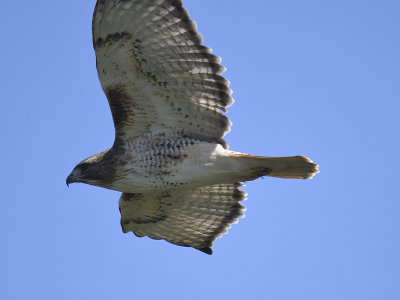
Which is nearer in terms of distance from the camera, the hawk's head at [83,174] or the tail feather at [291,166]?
the tail feather at [291,166]

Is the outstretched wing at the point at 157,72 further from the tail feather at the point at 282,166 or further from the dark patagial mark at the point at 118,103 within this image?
the tail feather at the point at 282,166

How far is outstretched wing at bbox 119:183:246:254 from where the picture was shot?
923cm

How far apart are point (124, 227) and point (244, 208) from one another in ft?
5.44

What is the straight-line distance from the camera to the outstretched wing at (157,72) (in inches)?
298

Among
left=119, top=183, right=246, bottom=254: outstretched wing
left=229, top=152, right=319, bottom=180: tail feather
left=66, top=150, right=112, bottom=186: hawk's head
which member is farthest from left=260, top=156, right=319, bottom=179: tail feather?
left=66, top=150, right=112, bottom=186: hawk's head

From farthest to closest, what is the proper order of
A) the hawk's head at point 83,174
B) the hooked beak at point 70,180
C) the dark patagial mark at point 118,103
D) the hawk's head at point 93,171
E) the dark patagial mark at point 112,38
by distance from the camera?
the hooked beak at point 70,180
the hawk's head at point 83,174
the hawk's head at point 93,171
the dark patagial mark at point 118,103
the dark patagial mark at point 112,38

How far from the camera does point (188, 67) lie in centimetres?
786

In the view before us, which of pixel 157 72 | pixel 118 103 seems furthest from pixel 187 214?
pixel 157 72

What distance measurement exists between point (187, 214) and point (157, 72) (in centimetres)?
245

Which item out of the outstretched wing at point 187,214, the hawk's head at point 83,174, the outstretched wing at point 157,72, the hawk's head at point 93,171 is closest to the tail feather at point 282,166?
the outstretched wing at point 157,72

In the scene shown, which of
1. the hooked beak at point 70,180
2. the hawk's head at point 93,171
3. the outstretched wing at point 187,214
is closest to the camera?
the hawk's head at point 93,171

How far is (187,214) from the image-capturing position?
952cm

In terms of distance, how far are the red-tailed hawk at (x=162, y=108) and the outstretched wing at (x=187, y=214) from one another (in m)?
0.79

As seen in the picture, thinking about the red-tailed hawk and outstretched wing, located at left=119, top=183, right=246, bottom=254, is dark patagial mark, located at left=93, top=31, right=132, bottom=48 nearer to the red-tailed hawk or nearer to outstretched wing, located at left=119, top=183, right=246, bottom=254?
the red-tailed hawk
